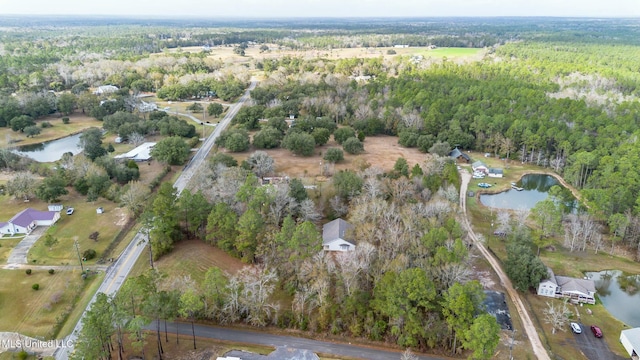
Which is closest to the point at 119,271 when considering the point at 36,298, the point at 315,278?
the point at 36,298

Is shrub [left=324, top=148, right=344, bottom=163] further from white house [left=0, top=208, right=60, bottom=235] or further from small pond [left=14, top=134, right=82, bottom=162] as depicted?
small pond [left=14, top=134, right=82, bottom=162]

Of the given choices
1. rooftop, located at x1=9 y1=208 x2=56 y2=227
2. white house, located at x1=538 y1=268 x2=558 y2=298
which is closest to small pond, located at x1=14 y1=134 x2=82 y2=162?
rooftop, located at x1=9 y1=208 x2=56 y2=227

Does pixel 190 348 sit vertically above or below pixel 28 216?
below

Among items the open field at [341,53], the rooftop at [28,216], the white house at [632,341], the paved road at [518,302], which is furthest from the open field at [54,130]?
the white house at [632,341]

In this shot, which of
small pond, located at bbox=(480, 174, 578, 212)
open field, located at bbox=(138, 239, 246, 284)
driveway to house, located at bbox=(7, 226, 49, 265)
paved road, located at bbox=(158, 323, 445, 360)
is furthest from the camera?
small pond, located at bbox=(480, 174, 578, 212)

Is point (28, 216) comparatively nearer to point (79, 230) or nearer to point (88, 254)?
point (79, 230)

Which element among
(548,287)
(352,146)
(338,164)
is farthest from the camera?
(352,146)

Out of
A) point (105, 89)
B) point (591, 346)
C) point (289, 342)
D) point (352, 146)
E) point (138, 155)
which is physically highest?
point (105, 89)

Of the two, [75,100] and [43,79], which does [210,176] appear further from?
[43,79]
